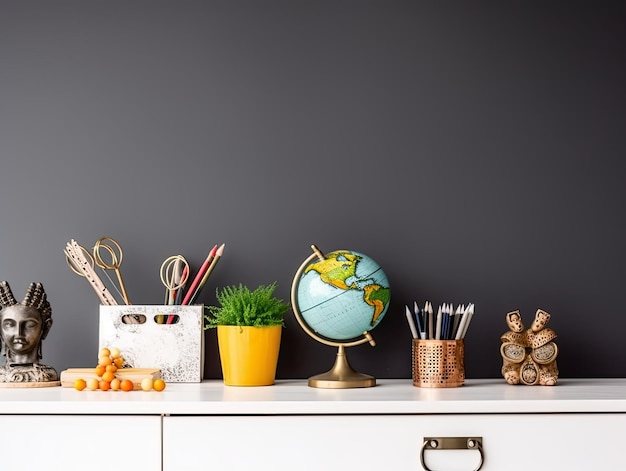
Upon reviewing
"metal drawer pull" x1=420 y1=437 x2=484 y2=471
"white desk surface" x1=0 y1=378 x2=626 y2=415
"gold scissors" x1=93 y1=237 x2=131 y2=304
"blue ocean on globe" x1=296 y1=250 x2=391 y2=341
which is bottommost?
"metal drawer pull" x1=420 y1=437 x2=484 y2=471

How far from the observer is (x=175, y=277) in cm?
180

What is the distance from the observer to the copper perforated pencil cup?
164 cm

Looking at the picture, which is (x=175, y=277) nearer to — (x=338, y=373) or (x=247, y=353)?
(x=247, y=353)

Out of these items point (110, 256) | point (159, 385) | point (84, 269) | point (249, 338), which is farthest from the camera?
point (110, 256)

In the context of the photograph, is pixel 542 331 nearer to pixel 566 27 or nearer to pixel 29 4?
pixel 566 27

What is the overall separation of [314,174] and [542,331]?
654 millimetres

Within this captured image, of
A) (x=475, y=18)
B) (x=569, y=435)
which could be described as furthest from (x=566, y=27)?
(x=569, y=435)

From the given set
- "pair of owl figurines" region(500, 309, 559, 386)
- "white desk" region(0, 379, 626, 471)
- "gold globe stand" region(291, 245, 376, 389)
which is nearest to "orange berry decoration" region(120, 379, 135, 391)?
"white desk" region(0, 379, 626, 471)

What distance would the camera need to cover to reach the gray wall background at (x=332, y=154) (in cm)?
189

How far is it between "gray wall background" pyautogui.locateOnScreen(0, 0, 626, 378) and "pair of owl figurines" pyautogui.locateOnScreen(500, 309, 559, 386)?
0.57ft

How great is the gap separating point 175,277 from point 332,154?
1.60 feet

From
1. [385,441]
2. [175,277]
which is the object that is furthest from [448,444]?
[175,277]

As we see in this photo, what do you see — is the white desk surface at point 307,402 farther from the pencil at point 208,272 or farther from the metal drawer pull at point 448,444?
the pencil at point 208,272

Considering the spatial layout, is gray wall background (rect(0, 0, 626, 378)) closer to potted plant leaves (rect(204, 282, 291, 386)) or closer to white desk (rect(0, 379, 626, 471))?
potted plant leaves (rect(204, 282, 291, 386))
